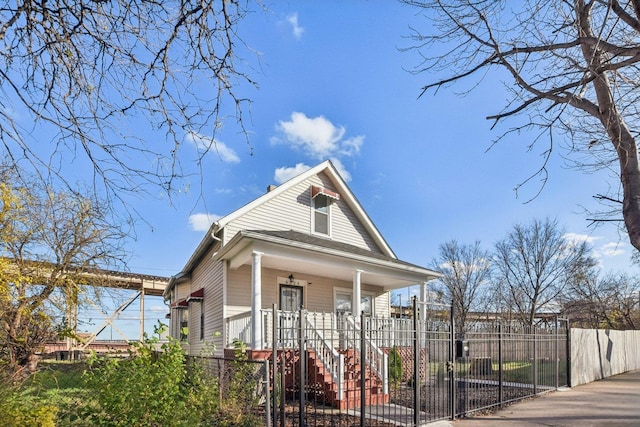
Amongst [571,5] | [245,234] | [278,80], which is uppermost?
[571,5]

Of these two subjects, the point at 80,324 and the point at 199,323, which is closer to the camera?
the point at 80,324

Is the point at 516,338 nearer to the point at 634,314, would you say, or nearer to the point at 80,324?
the point at 80,324

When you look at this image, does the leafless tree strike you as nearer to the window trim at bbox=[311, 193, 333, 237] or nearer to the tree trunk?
the window trim at bbox=[311, 193, 333, 237]

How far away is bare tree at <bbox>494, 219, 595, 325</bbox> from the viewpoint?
2752cm

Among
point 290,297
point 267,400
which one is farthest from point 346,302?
point 267,400

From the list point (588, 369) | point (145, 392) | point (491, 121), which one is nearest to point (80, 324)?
point (145, 392)

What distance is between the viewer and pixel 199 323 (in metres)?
17.0

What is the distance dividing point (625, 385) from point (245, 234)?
1319 centimetres

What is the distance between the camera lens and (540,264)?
90.8ft

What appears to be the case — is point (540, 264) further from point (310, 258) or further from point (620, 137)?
point (620, 137)

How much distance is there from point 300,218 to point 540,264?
1861cm

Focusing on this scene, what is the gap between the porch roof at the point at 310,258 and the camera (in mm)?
11414

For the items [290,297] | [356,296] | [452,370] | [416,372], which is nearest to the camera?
[416,372]

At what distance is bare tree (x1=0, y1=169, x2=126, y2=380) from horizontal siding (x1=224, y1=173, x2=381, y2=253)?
12.8ft
